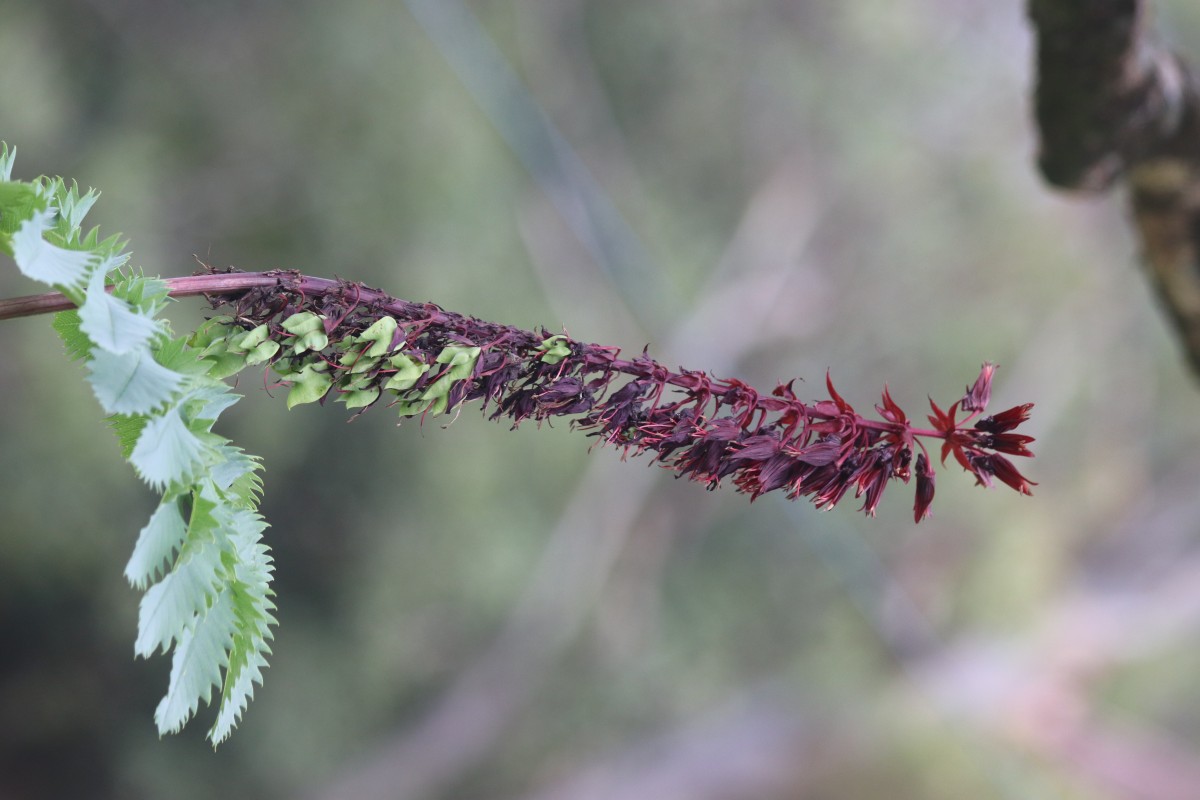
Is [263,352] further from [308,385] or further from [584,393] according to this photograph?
[584,393]

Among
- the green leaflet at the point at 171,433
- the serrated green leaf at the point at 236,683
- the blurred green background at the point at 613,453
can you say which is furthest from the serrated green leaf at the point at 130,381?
the blurred green background at the point at 613,453

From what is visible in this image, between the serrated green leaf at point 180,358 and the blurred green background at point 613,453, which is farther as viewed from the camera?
the blurred green background at point 613,453

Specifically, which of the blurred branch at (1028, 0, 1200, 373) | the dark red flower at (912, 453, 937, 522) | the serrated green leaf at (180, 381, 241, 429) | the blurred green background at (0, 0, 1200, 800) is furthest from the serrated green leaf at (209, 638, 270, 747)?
the blurred green background at (0, 0, 1200, 800)

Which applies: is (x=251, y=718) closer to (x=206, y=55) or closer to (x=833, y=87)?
(x=206, y=55)

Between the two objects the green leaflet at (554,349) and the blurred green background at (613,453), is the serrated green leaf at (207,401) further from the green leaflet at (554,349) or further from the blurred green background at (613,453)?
the blurred green background at (613,453)

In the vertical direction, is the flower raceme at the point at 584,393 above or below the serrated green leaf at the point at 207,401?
above

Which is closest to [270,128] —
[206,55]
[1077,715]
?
[206,55]

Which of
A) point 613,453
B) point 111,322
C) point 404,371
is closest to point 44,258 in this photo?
point 111,322

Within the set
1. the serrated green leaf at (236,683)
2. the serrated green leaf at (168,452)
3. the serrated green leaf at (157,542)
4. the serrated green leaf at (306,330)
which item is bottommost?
the serrated green leaf at (236,683)

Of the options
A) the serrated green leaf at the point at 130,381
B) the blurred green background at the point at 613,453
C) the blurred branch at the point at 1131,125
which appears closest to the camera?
the serrated green leaf at the point at 130,381
